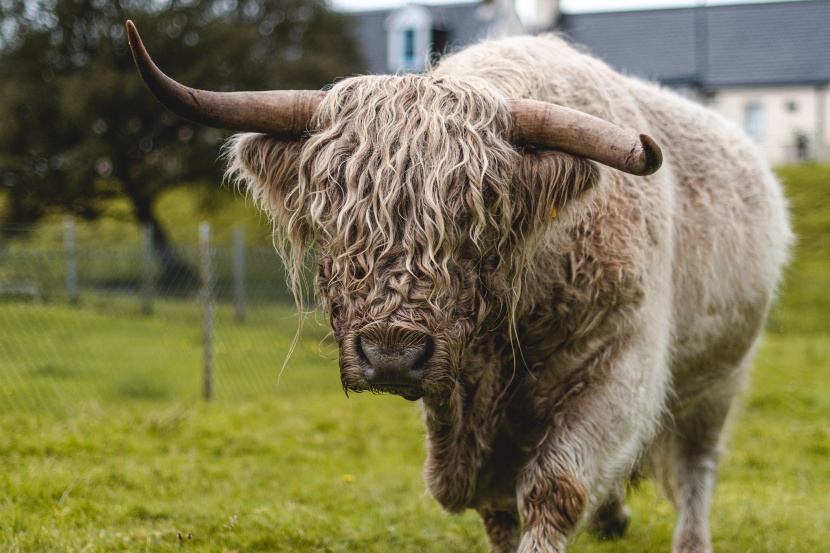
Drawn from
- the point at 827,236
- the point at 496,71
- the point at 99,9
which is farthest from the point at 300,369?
the point at 827,236

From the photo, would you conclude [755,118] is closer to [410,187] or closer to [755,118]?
[755,118]

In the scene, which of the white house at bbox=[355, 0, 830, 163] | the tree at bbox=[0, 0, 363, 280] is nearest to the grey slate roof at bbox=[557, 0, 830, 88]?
the white house at bbox=[355, 0, 830, 163]

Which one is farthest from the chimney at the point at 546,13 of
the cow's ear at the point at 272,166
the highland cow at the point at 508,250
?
the cow's ear at the point at 272,166

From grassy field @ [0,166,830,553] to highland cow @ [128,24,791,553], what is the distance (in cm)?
55

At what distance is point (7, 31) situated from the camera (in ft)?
74.4

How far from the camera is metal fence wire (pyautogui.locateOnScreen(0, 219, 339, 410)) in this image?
9.63 meters

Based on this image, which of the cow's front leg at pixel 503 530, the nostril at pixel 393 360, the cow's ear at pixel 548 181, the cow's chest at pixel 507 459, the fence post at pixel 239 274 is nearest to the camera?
the nostril at pixel 393 360

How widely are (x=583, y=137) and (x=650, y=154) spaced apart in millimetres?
287

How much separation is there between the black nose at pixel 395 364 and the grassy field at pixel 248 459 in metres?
0.48

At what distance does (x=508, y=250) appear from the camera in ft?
10.7

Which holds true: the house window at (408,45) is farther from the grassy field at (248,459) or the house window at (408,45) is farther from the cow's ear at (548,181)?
the cow's ear at (548,181)

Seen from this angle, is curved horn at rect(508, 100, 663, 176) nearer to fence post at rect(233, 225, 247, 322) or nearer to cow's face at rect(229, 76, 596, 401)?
cow's face at rect(229, 76, 596, 401)

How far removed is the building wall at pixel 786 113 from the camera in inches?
1358

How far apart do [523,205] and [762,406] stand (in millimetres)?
8614
